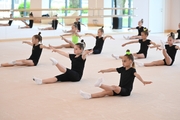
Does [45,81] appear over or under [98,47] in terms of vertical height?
under

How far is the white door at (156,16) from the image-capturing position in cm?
1875

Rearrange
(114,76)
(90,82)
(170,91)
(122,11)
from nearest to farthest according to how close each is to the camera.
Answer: (170,91), (90,82), (114,76), (122,11)

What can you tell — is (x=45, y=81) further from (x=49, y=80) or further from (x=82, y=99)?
(x=82, y=99)

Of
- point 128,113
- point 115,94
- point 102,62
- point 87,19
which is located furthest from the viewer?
point 87,19

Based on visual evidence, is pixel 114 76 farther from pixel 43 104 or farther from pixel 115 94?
pixel 43 104

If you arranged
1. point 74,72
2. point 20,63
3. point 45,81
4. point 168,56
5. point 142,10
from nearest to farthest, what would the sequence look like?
point 45,81
point 74,72
point 20,63
point 168,56
point 142,10

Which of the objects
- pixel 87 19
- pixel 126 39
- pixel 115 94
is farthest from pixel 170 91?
pixel 87 19

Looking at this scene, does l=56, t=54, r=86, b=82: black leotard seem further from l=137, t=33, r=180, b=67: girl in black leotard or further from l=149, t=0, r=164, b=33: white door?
l=149, t=0, r=164, b=33: white door

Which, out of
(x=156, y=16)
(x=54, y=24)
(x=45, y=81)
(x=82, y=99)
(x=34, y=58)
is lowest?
(x=82, y=99)

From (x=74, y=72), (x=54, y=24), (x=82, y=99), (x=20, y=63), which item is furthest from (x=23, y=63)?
(x=54, y=24)

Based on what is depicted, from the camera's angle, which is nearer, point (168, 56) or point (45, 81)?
point (45, 81)

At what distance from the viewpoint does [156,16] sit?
1903cm

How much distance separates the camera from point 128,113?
489cm

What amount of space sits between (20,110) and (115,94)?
1.59 meters
